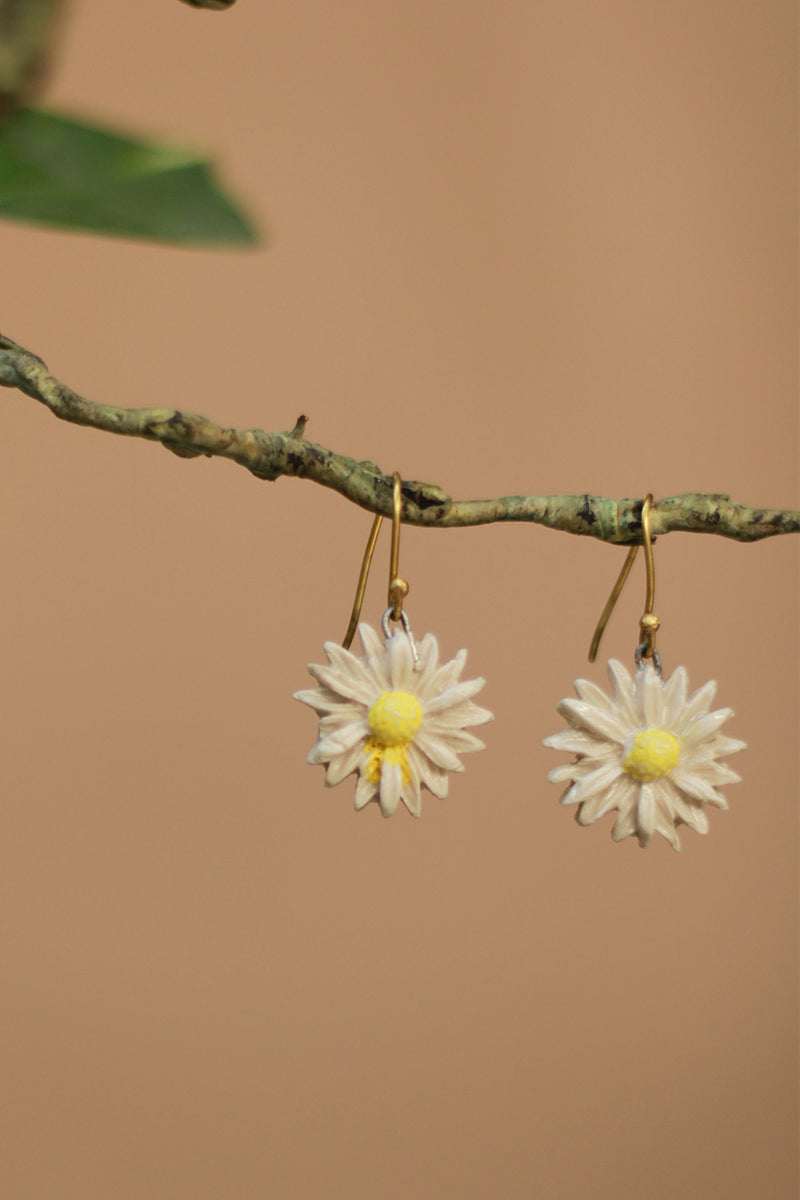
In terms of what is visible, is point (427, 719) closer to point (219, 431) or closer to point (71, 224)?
point (219, 431)

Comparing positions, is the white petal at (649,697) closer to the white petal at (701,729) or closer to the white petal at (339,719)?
the white petal at (701,729)

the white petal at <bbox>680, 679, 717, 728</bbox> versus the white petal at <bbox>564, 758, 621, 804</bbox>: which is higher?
the white petal at <bbox>680, 679, 717, 728</bbox>

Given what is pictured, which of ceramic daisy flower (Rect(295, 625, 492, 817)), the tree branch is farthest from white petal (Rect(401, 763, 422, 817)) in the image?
the tree branch

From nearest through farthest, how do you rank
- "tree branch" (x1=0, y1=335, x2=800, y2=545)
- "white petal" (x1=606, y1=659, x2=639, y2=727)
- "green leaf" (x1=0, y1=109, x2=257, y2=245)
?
1. "green leaf" (x1=0, y1=109, x2=257, y2=245)
2. "tree branch" (x1=0, y1=335, x2=800, y2=545)
3. "white petal" (x1=606, y1=659, x2=639, y2=727)

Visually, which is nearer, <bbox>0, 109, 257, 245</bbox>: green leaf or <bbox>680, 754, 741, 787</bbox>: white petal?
<bbox>0, 109, 257, 245</bbox>: green leaf

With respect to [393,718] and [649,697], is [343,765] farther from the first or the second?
[649,697]

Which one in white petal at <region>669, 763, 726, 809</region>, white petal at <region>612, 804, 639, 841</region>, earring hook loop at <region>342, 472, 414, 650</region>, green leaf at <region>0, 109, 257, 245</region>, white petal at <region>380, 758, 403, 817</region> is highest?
earring hook loop at <region>342, 472, 414, 650</region>

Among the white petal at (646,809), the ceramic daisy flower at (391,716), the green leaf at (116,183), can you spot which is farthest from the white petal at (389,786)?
the green leaf at (116,183)

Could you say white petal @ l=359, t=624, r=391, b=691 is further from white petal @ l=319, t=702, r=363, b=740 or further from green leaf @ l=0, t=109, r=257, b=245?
green leaf @ l=0, t=109, r=257, b=245
